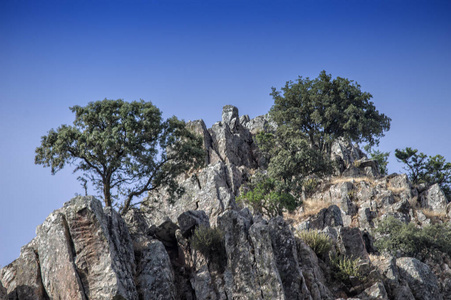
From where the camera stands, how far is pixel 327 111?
5253 centimetres

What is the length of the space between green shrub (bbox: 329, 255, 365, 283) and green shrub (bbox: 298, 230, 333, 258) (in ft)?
2.22

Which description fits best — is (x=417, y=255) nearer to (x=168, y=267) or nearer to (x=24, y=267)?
(x=168, y=267)

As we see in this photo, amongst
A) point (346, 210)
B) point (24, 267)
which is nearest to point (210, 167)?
point (346, 210)

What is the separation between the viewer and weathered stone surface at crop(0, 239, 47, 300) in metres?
19.3

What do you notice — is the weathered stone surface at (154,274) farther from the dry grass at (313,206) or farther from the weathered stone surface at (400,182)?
the weathered stone surface at (400,182)

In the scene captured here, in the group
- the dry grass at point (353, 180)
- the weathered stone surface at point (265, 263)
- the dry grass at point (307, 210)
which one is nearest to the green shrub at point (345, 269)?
the weathered stone surface at point (265, 263)

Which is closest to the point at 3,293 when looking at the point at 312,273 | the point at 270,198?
the point at 312,273

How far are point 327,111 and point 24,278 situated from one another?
133 ft

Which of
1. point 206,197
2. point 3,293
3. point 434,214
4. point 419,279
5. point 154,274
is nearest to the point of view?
point 3,293

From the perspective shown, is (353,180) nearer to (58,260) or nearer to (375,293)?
(375,293)

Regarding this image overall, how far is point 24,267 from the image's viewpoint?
20.1 metres

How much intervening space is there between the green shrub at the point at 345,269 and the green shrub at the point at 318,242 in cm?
68

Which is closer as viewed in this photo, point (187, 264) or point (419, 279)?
point (187, 264)

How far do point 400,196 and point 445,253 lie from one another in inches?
411
